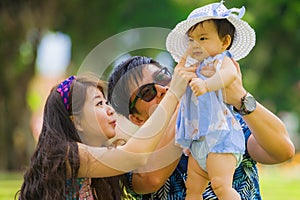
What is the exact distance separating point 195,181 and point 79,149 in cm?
56

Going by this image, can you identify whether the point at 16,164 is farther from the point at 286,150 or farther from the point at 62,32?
the point at 286,150

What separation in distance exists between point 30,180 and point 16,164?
18107 millimetres

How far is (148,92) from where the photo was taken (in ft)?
11.4

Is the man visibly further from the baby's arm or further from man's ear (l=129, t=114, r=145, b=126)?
the baby's arm

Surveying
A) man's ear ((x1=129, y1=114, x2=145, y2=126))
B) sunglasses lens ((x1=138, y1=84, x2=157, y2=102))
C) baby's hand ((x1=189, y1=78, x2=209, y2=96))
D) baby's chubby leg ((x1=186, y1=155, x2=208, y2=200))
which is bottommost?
baby's chubby leg ((x1=186, y1=155, x2=208, y2=200))

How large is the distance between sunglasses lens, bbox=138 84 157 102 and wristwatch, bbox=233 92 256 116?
1.63 ft

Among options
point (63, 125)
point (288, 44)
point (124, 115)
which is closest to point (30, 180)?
point (63, 125)

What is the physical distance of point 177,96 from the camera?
119 inches

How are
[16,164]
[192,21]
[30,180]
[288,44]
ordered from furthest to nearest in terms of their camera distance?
[288,44] < [16,164] < [30,180] < [192,21]

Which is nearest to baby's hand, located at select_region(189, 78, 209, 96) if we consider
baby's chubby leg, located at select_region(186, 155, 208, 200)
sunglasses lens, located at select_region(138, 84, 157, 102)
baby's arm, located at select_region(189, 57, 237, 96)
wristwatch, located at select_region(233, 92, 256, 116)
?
baby's arm, located at select_region(189, 57, 237, 96)

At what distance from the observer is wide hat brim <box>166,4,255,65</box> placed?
10.1 feet

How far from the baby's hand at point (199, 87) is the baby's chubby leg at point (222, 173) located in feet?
0.92

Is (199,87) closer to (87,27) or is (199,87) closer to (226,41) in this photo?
(226,41)

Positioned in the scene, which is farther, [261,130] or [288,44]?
[288,44]
